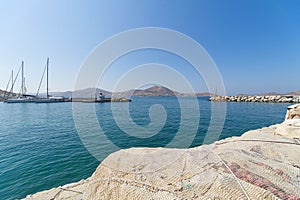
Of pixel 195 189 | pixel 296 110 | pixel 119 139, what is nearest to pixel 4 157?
pixel 119 139

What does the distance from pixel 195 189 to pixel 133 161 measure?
1.61 meters

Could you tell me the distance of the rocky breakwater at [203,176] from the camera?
210 centimetres

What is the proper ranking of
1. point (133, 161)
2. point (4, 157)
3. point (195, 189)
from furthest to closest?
1. point (4, 157)
2. point (133, 161)
3. point (195, 189)

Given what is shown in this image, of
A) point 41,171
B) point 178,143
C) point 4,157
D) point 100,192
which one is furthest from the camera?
point 178,143

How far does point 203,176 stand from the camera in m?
2.45

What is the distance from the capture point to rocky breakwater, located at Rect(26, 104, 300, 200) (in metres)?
2.10

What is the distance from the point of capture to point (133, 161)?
3439 mm

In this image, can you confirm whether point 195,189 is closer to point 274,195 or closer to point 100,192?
point 274,195

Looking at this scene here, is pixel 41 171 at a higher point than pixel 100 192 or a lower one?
lower

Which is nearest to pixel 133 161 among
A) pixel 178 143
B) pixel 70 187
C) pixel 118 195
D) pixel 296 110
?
pixel 118 195

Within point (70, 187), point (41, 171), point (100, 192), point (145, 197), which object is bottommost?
point (41, 171)

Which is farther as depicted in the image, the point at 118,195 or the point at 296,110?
the point at 296,110

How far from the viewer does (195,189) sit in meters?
2.28

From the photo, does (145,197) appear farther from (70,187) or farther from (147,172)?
(70,187)
